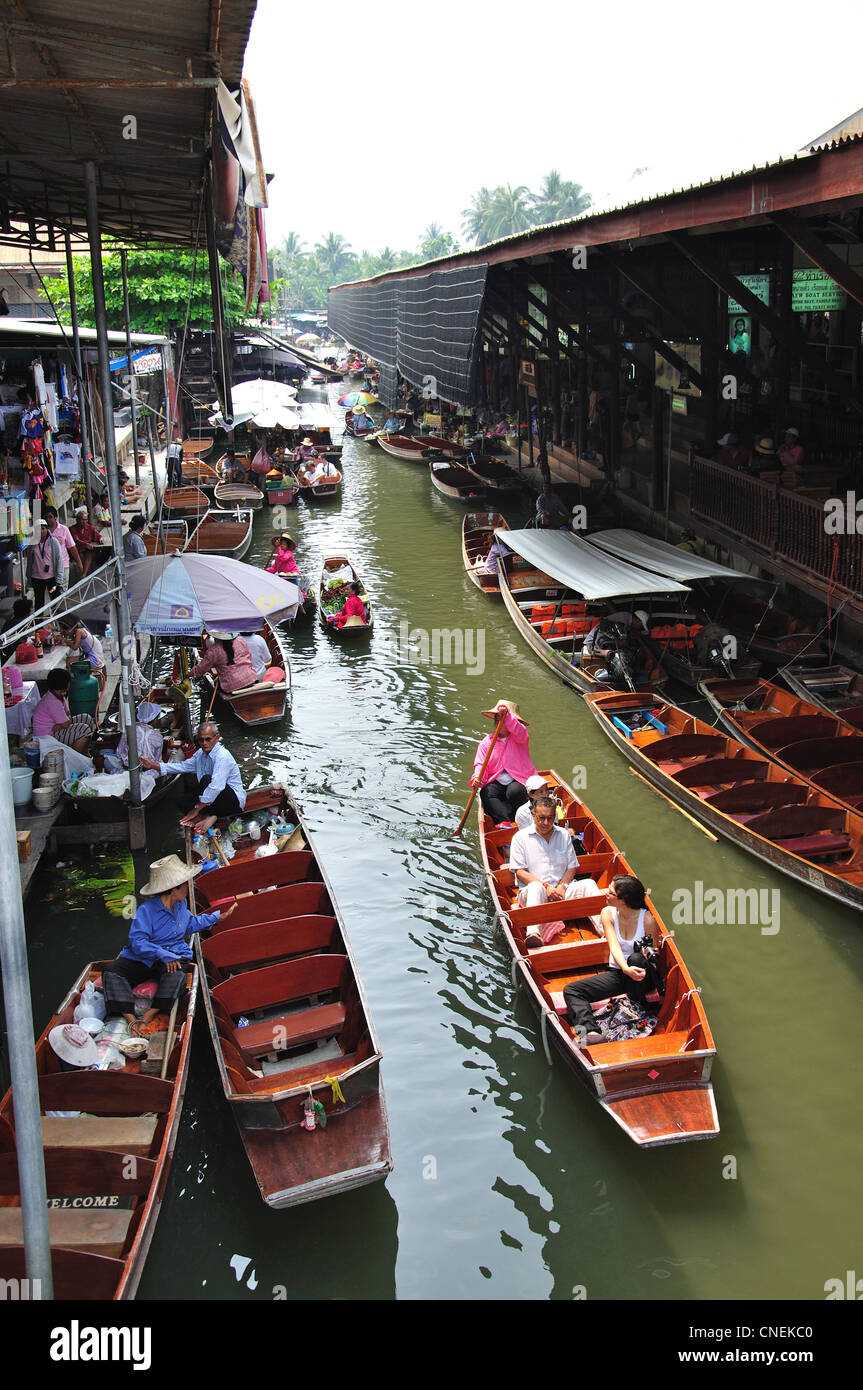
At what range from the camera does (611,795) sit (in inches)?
456

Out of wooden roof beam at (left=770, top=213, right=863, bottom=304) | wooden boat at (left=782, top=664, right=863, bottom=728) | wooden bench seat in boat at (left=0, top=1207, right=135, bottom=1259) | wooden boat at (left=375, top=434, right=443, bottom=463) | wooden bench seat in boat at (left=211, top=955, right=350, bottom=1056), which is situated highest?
wooden roof beam at (left=770, top=213, right=863, bottom=304)

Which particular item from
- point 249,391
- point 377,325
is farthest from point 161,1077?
point 377,325

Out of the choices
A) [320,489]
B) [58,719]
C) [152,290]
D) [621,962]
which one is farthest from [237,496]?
[621,962]

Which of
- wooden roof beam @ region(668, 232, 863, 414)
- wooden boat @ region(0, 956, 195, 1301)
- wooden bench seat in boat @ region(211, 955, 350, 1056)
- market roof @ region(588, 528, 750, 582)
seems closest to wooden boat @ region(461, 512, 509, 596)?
market roof @ region(588, 528, 750, 582)

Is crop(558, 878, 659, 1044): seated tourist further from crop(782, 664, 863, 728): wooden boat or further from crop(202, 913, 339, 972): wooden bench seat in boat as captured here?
crop(782, 664, 863, 728): wooden boat

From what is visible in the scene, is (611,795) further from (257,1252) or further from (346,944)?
(257,1252)

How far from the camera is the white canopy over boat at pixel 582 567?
45.2 feet

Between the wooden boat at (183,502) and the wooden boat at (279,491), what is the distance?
2.51 m

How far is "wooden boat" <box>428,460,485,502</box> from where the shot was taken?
26.4m

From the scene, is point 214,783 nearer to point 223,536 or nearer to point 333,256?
point 223,536

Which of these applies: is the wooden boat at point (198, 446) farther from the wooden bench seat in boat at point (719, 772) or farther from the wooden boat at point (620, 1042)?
the wooden boat at point (620, 1042)

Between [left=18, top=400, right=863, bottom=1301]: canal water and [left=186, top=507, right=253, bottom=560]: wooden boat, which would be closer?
[left=18, top=400, right=863, bottom=1301]: canal water

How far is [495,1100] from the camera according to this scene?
24.0 feet

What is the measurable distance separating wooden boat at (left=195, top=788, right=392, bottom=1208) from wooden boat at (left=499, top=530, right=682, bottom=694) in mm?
5772
